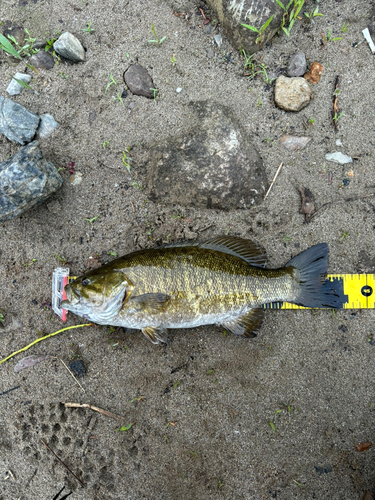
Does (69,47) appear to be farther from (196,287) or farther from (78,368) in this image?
(78,368)

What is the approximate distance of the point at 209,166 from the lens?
10.8 feet

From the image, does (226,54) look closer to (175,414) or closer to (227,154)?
(227,154)

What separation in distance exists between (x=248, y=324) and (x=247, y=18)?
3.11 metres

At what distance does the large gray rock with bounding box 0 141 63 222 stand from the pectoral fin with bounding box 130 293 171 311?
1.45 meters

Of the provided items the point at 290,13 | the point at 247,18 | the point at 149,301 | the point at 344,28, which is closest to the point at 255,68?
the point at 247,18

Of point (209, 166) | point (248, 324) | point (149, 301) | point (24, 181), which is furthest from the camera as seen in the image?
point (209, 166)

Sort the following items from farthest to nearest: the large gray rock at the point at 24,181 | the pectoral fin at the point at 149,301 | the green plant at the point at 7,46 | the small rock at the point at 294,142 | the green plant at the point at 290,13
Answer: the small rock at the point at 294,142 → the green plant at the point at 7,46 → the green plant at the point at 290,13 → the large gray rock at the point at 24,181 → the pectoral fin at the point at 149,301

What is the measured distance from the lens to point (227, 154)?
3273 mm

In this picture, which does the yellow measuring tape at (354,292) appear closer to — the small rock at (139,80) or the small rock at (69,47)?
the small rock at (139,80)

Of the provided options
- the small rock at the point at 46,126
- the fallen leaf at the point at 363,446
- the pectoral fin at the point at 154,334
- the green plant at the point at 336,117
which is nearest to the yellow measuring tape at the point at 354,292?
the pectoral fin at the point at 154,334

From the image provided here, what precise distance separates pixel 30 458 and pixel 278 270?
3.20 metres

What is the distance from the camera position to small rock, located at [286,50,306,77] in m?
3.35

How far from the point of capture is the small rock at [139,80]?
3391 millimetres

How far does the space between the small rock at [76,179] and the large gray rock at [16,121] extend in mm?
602
